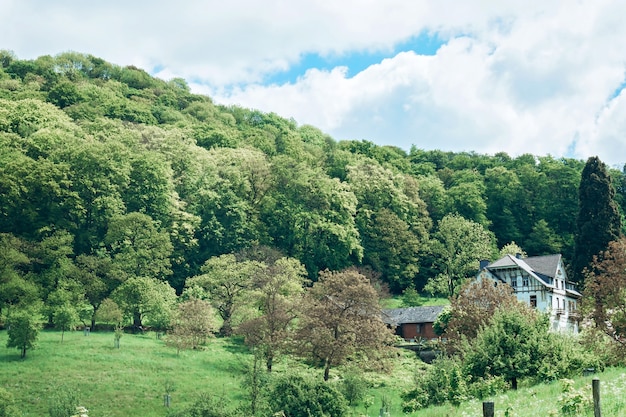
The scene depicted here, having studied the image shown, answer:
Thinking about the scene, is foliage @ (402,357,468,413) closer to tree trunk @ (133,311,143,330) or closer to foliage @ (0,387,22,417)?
foliage @ (0,387,22,417)

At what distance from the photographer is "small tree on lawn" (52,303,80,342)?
49125 mm

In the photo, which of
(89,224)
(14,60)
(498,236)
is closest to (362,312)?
(89,224)

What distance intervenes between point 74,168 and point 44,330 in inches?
758

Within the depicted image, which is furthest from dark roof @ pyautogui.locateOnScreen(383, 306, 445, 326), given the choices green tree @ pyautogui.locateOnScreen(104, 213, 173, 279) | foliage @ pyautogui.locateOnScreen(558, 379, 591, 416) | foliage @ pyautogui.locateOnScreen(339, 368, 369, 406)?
foliage @ pyautogui.locateOnScreen(558, 379, 591, 416)

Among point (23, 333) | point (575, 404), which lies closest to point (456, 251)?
point (23, 333)

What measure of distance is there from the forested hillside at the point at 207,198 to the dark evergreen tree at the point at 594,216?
1500 cm

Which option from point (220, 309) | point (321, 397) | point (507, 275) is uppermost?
point (507, 275)

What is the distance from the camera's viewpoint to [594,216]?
225 ft

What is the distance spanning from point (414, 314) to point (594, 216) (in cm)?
2210

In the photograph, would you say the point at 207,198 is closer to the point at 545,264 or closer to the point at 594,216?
the point at 545,264

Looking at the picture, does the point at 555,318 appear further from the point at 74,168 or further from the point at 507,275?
the point at 74,168

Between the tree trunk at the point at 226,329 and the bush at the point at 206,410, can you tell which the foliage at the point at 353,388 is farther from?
the tree trunk at the point at 226,329

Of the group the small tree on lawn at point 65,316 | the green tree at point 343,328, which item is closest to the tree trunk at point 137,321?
the small tree on lawn at point 65,316

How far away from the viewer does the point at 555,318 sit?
220ft
